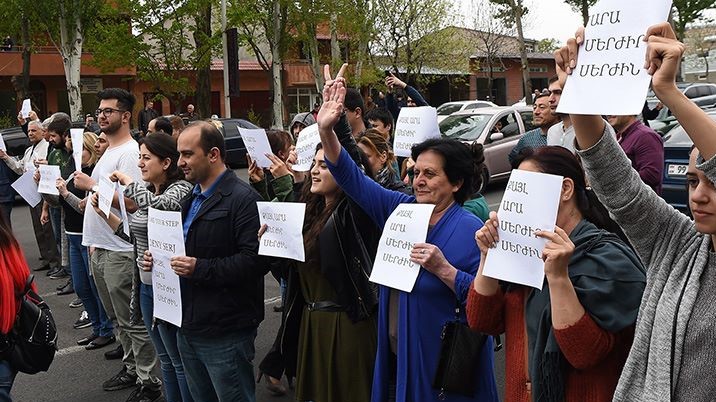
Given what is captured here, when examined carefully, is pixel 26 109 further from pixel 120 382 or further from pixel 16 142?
pixel 16 142

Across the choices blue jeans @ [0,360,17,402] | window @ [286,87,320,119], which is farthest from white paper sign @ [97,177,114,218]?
window @ [286,87,320,119]

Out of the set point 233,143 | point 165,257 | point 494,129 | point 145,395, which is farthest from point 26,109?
point 233,143

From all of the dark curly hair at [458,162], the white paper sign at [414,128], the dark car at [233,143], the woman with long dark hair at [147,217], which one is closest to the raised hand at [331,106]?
the dark curly hair at [458,162]

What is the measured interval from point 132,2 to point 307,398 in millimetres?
21799

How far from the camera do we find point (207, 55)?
968 inches

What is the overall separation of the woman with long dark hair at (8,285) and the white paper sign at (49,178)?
265 centimetres

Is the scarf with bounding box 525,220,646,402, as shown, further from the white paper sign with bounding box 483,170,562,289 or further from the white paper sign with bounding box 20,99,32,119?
the white paper sign with bounding box 20,99,32,119

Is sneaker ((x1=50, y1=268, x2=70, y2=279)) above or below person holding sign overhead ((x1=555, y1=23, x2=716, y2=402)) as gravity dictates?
below

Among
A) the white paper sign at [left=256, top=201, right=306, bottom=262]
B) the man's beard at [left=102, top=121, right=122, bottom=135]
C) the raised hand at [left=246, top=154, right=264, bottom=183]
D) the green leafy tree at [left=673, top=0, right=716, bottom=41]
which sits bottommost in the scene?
the white paper sign at [left=256, top=201, right=306, bottom=262]

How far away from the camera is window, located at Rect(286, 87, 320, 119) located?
39812 millimetres

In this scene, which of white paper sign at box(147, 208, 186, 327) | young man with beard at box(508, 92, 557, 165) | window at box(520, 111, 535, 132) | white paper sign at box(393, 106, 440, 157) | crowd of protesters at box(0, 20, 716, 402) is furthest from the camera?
window at box(520, 111, 535, 132)

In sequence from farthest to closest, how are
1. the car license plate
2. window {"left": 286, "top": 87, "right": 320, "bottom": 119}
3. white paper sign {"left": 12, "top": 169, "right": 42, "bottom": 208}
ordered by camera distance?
window {"left": 286, "top": 87, "right": 320, "bottom": 119} < the car license plate < white paper sign {"left": 12, "top": 169, "right": 42, "bottom": 208}

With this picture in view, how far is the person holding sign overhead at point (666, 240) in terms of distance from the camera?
5.85ft

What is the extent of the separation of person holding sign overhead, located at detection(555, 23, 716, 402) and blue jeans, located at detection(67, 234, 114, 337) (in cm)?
491
